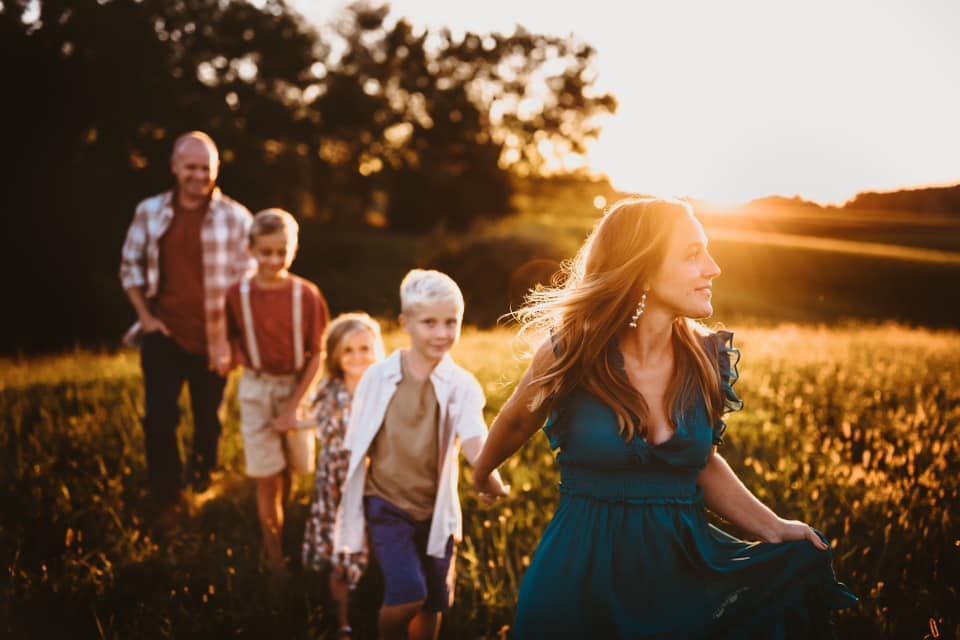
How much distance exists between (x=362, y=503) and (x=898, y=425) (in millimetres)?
4371

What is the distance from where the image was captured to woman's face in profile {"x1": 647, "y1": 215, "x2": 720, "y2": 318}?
2564 millimetres

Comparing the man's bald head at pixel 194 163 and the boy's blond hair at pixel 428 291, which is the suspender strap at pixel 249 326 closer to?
the man's bald head at pixel 194 163

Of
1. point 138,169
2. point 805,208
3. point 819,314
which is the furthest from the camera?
point 138,169

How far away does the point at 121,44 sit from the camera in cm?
2602

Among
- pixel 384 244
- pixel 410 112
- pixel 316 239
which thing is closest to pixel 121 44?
pixel 316 239

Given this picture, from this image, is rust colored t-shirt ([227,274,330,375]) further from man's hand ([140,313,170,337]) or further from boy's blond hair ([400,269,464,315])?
boy's blond hair ([400,269,464,315])

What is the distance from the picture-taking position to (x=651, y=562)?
253cm

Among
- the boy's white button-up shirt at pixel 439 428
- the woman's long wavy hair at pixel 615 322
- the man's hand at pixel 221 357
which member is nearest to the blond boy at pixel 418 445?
the boy's white button-up shirt at pixel 439 428

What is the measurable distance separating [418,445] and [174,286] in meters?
2.93

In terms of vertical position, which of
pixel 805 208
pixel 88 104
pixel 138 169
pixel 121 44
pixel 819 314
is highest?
pixel 121 44

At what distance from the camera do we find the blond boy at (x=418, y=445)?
368cm

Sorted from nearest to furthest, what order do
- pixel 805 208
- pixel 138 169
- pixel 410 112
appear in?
1. pixel 805 208
2. pixel 138 169
3. pixel 410 112

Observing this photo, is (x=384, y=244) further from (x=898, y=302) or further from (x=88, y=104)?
(x=898, y=302)

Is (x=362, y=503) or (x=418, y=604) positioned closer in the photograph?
(x=418, y=604)
